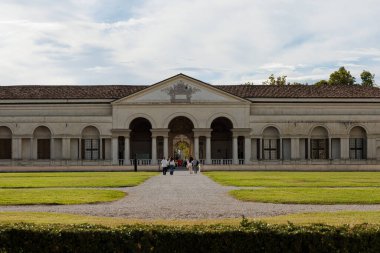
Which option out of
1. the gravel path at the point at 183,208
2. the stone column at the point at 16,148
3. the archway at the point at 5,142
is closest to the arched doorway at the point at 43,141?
the stone column at the point at 16,148

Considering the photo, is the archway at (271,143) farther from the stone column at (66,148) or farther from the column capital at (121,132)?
the stone column at (66,148)

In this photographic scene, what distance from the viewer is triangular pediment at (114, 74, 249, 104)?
63000 millimetres

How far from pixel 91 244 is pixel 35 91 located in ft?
186

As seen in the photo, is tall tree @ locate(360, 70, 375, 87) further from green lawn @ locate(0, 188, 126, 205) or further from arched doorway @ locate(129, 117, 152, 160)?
green lawn @ locate(0, 188, 126, 205)

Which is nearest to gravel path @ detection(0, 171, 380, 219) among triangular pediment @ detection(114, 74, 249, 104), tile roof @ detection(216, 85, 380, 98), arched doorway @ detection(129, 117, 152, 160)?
triangular pediment @ detection(114, 74, 249, 104)

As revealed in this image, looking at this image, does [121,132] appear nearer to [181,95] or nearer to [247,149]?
[181,95]

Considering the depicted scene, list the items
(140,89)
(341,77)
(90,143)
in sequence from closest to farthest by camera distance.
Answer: (90,143) < (140,89) < (341,77)

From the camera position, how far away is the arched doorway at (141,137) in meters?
66.9

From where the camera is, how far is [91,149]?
64.3 m

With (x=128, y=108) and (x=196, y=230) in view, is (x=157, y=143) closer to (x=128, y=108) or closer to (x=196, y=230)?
(x=128, y=108)

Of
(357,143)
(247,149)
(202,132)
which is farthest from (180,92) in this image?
(357,143)

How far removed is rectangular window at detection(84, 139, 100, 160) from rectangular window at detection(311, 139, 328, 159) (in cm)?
2147

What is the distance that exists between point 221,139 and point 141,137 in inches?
333

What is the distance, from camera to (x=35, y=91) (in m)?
65.5
